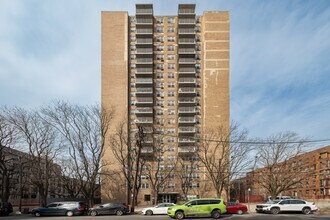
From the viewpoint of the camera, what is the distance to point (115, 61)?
8788cm

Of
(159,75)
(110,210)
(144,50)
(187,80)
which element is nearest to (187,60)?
(187,80)

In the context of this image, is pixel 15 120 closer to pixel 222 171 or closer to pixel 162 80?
pixel 222 171

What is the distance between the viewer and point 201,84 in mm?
89250

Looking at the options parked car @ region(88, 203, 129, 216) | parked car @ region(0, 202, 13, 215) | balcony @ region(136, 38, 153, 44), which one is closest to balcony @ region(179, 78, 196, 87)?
balcony @ region(136, 38, 153, 44)

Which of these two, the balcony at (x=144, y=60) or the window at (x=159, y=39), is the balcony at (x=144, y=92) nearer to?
the balcony at (x=144, y=60)

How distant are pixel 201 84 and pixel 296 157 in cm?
3796

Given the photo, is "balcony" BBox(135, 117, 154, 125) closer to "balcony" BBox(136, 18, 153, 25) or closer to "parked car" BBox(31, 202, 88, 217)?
"balcony" BBox(136, 18, 153, 25)

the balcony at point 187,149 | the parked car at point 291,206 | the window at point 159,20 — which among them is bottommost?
the parked car at point 291,206

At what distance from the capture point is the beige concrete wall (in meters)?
86.2

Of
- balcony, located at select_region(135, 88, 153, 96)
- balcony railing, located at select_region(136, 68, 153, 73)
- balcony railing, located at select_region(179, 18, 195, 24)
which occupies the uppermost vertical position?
balcony railing, located at select_region(179, 18, 195, 24)

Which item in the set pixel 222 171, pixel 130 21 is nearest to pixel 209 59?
pixel 130 21

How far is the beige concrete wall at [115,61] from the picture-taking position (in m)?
86.2

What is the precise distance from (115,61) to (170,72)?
50.7 ft

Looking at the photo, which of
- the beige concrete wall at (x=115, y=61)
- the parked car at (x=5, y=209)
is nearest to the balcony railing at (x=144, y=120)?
the beige concrete wall at (x=115, y=61)
